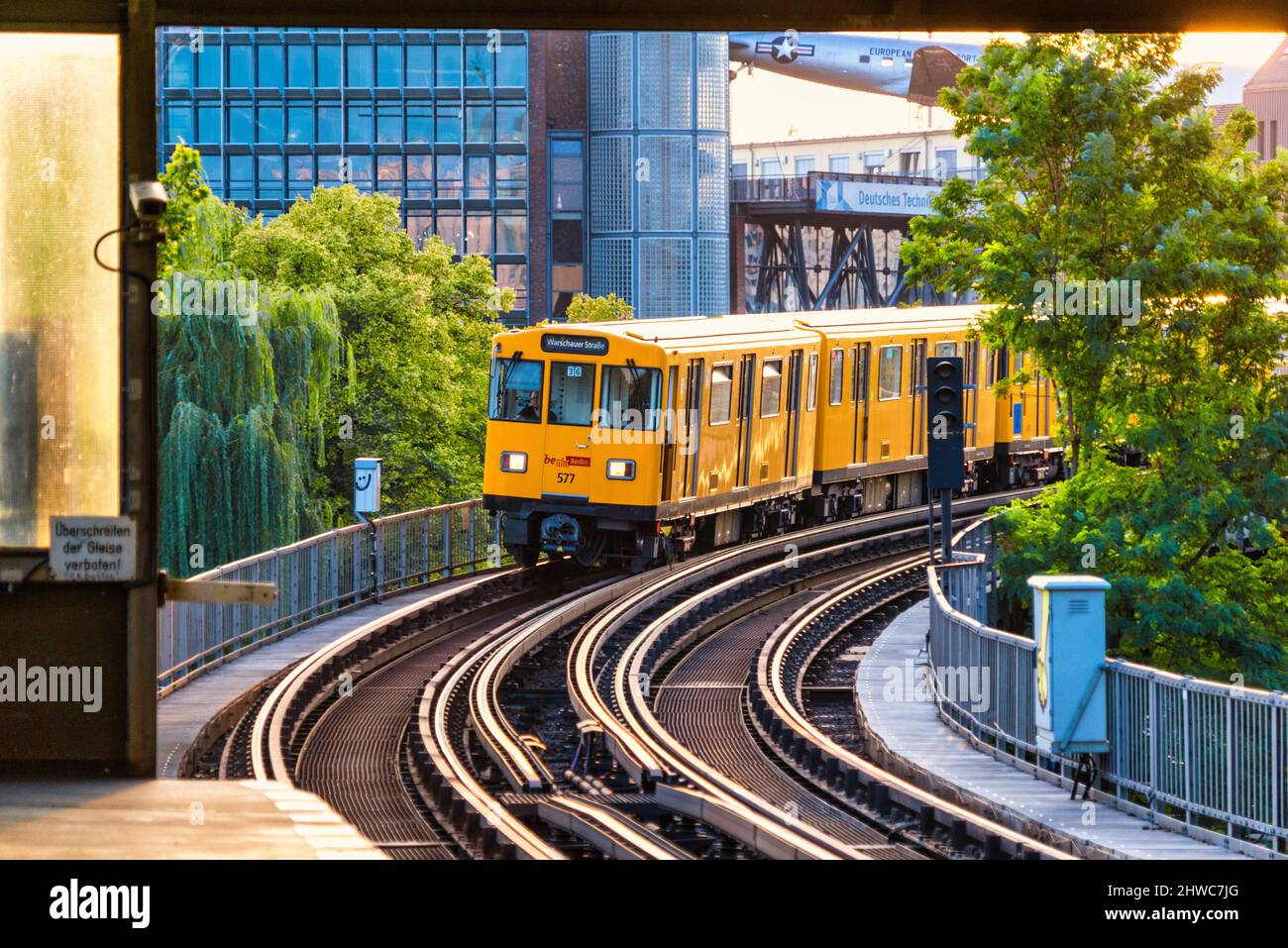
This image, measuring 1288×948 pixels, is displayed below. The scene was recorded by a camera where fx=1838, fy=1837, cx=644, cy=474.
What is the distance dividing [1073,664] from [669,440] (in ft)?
35.4

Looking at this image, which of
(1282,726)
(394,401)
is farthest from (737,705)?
(394,401)

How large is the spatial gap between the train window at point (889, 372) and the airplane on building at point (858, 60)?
4152 centimetres

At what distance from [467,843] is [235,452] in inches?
704

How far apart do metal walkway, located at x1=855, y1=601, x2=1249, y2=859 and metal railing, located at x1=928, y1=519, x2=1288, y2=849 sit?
242 millimetres

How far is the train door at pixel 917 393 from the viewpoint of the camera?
30.2 m

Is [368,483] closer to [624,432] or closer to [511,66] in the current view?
[624,432]

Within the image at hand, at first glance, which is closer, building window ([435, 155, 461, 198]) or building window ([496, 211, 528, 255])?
building window ([435, 155, 461, 198])

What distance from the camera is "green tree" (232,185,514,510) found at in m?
40.0

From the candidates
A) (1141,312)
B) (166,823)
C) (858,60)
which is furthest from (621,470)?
(858,60)

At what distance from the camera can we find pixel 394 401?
135ft

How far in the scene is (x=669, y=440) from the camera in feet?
76.3

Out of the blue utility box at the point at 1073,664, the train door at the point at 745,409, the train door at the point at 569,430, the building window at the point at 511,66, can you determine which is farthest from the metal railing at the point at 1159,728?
the building window at the point at 511,66

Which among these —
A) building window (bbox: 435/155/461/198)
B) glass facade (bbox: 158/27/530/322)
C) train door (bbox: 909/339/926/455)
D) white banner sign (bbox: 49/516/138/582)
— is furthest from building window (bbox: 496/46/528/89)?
white banner sign (bbox: 49/516/138/582)
